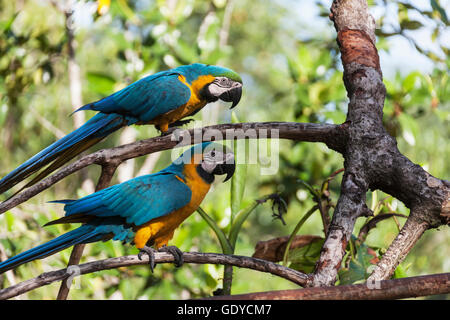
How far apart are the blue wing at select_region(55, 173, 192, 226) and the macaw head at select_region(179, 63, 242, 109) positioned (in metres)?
0.37

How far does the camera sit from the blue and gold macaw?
35.7 inches

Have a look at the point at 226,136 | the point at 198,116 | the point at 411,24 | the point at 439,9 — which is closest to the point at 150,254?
the point at 226,136

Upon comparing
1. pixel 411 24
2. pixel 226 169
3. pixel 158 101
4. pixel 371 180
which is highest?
pixel 411 24

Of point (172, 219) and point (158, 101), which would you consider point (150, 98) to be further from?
point (172, 219)

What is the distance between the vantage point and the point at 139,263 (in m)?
0.82

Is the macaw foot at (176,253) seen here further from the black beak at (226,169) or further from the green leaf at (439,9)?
the green leaf at (439,9)

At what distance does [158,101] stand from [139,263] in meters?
0.58

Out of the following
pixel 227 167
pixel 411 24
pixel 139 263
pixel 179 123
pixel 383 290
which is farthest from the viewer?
pixel 411 24

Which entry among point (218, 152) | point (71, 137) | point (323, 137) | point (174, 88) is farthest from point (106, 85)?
point (323, 137)

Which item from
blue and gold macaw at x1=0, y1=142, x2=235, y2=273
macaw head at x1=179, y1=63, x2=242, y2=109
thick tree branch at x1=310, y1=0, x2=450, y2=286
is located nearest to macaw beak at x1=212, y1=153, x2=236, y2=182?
blue and gold macaw at x1=0, y1=142, x2=235, y2=273

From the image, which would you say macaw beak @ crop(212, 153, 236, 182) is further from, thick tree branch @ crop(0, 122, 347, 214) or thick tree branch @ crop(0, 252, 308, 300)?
thick tree branch @ crop(0, 252, 308, 300)

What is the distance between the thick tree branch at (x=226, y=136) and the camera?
921mm

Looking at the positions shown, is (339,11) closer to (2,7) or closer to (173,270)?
(173,270)

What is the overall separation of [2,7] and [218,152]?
3.40 meters
